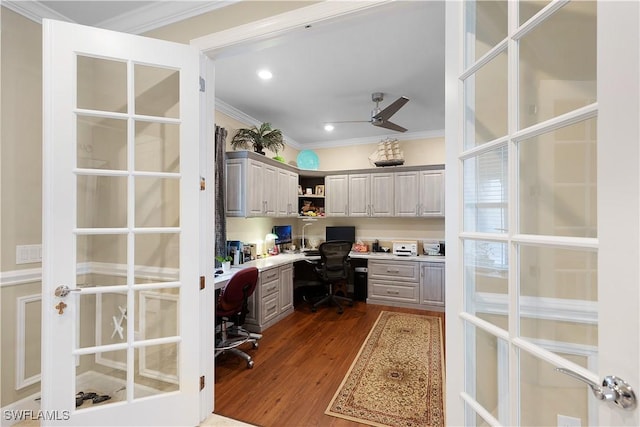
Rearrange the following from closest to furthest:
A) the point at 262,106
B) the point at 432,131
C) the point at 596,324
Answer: the point at 596,324
the point at 262,106
the point at 432,131

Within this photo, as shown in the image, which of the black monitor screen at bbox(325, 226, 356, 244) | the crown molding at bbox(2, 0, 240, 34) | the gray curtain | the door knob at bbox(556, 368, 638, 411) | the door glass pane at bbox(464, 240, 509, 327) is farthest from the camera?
the black monitor screen at bbox(325, 226, 356, 244)

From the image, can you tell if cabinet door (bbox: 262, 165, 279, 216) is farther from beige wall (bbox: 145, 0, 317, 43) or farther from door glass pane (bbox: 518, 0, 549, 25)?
door glass pane (bbox: 518, 0, 549, 25)

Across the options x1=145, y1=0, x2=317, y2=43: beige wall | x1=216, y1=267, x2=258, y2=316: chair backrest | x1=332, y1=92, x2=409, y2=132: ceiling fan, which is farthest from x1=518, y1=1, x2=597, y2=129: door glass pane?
x1=216, y1=267, x2=258, y2=316: chair backrest

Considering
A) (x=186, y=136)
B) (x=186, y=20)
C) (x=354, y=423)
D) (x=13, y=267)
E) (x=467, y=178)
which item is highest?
(x=186, y=20)

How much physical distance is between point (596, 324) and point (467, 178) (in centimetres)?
63

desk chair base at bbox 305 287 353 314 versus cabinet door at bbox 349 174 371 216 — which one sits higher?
cabinet door at bbox 349 174 371 216

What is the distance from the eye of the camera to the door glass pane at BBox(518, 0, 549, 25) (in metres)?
0.90

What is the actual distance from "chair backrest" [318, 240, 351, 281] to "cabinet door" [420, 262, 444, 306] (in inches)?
47.4

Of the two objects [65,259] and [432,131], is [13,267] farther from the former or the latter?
[432,131]

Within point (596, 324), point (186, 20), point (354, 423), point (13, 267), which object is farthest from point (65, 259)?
point (596, 324)

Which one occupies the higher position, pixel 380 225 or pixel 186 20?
pixel 186 20

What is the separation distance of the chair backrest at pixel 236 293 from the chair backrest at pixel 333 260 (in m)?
1.54

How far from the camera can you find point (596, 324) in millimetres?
783

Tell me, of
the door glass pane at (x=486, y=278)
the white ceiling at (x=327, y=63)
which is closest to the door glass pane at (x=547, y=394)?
the door glass pane at (x=486, y=278)
